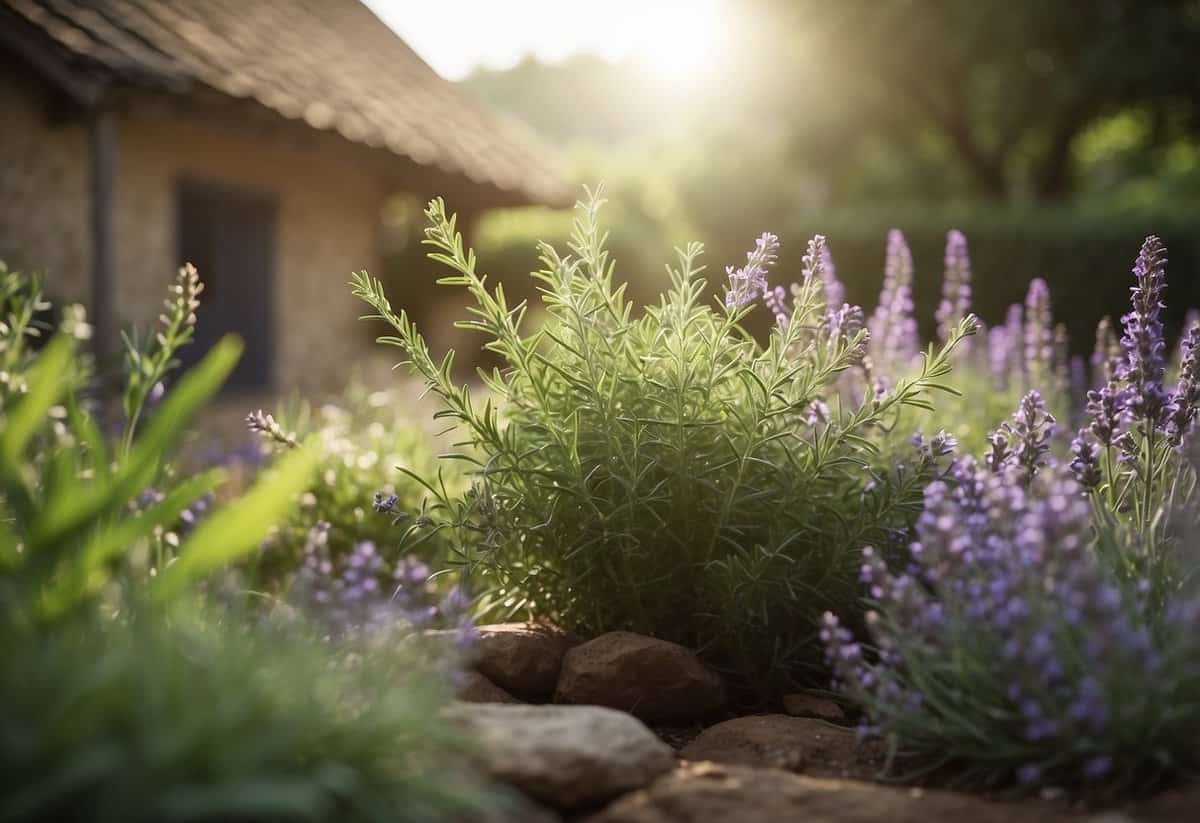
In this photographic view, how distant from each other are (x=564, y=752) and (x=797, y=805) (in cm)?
45

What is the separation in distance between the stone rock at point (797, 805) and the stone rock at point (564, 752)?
0.16 feet

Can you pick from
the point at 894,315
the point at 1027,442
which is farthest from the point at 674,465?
the point at 894,315

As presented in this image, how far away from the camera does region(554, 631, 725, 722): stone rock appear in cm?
286

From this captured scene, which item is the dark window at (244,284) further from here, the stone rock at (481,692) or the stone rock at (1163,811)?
the stone rock at (1163,811)

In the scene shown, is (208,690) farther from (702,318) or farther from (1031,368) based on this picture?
(1031,368)

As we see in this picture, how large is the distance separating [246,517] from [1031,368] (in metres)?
3.78

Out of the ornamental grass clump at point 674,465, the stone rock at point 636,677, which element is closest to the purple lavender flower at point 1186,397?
the ornamental grass clump at point 674,465

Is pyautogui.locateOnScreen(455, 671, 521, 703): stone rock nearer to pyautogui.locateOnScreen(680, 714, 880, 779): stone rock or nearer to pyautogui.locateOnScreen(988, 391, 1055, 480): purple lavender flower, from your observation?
pyautogui.locateOnScreen(680, 714, 880, 779): stone rock

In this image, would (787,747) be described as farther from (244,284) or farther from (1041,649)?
(244,284)

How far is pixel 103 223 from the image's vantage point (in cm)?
711

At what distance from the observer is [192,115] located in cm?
731

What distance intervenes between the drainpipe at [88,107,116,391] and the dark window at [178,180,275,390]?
7.13 feet

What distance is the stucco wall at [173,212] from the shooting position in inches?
286

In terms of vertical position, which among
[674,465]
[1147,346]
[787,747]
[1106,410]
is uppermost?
[1147,346]
